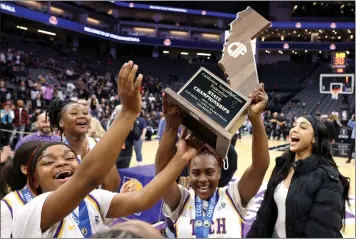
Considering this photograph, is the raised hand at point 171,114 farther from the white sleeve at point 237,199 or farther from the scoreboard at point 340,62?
the scoreboard at point 340,62

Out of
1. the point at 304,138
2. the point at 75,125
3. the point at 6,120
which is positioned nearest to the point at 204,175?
the point at 304,138

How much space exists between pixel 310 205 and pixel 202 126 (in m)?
1.11

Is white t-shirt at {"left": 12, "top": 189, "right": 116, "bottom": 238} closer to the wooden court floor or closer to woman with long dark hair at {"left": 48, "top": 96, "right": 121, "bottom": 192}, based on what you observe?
woman with long dark hair at {"left": 48, "top": 96, "right": 121, "bottom": 192}

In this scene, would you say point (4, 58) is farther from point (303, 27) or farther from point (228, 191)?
point (303, 27)

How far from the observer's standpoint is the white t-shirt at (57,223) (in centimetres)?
129

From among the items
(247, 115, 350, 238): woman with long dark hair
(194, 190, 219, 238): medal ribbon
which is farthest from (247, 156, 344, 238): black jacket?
(194, 190, 219, 238): medal ribbon

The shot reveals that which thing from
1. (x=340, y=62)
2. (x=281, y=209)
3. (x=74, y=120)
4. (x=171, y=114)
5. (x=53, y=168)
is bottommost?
(x=281, y=209)

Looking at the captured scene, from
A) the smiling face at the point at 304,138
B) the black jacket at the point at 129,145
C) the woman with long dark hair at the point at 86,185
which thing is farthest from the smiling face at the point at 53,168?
the black jacket at the point at 129,145

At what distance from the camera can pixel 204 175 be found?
6.40 ft

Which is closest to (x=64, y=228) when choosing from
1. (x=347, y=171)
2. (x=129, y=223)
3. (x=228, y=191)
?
(x=129, y=223)

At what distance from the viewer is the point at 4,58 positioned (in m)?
17.2

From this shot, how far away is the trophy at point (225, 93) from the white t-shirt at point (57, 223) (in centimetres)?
49

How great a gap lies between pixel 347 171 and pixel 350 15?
85.6ft

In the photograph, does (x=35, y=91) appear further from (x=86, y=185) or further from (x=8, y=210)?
(x=86, y=185)
